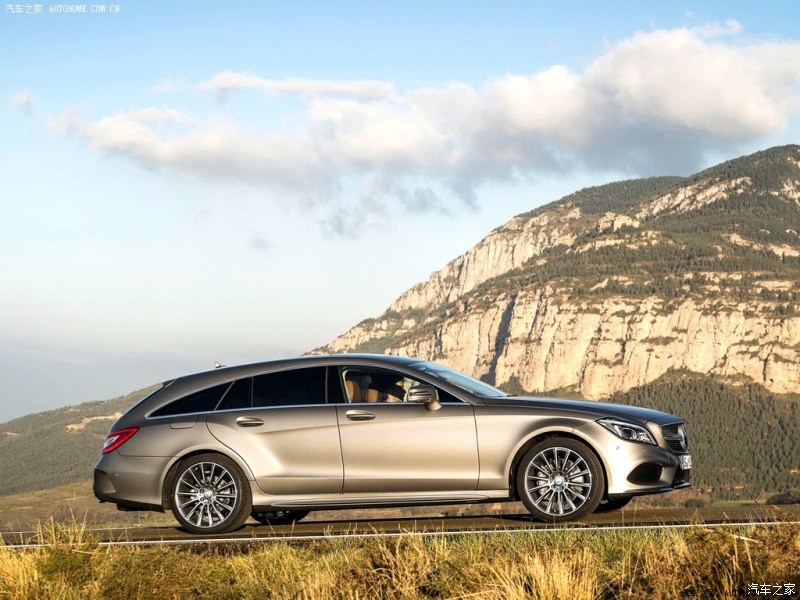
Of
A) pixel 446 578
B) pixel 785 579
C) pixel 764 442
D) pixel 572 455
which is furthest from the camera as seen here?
pixel 764 442

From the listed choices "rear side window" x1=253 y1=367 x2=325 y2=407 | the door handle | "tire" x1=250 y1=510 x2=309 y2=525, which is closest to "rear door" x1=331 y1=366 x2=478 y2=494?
the door handle

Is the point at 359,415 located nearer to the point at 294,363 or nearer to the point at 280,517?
the point at 294,363

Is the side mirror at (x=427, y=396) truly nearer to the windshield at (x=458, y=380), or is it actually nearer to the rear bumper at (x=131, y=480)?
the windshield at (x=458, y=380)

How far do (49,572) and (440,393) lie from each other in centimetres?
374

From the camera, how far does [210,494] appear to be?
→ 32.6ft

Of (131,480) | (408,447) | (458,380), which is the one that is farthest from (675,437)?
(131,480)

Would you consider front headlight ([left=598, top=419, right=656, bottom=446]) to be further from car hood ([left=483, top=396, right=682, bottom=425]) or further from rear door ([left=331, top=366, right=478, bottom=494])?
rear door ([left=331, top=366, right=478, bottom=494])

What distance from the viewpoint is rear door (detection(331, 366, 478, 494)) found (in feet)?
31.2

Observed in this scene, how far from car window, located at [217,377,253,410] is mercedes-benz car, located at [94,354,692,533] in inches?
0.5

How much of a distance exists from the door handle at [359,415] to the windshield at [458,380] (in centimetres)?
64

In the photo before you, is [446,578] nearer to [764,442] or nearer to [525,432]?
[525,432]

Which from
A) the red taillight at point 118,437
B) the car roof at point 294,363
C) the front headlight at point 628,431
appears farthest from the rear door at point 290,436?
the front headlight at point 628,431

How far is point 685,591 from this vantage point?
6.04 meters

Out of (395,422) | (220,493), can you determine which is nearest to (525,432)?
(395,422)
